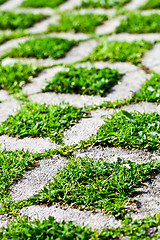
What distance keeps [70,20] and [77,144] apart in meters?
2.40

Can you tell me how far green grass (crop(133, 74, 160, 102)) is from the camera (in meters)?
2.52

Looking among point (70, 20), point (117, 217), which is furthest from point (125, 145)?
point (70, 20)

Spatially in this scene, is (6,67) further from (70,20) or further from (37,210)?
(37,210)

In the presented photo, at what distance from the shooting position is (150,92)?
102 inches

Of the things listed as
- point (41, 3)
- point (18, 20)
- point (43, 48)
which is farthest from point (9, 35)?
point (41, 3)

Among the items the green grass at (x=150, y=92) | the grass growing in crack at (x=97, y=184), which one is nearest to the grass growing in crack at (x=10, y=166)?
the grass growing in crack at (x=97, y=184)

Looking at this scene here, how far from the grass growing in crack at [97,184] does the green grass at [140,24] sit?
2152mm

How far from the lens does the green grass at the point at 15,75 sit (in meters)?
2.96

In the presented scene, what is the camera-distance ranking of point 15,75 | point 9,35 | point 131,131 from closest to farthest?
point 131,131 → point 15,75 → point 9,35

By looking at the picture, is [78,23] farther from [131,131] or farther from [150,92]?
[131,131]


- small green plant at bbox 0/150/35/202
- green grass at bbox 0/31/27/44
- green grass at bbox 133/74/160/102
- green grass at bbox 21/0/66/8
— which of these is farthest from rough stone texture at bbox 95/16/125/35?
small green plant at bbox 0/150/35/202

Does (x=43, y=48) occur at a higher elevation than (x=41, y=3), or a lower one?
lower

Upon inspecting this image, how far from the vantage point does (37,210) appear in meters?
1.75

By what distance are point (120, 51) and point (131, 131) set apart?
1342 mm
